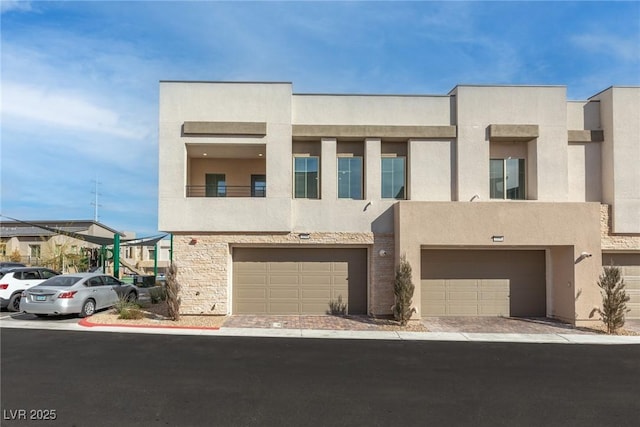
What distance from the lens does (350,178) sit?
1562cm

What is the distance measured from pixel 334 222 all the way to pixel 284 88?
5010mm

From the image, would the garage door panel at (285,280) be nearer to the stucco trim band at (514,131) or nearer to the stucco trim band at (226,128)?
the stucco trim band at (226,128)

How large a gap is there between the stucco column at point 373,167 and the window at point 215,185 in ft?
19.1

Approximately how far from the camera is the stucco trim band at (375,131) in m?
15.2

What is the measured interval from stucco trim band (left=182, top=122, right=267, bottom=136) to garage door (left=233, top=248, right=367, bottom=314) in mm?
4155

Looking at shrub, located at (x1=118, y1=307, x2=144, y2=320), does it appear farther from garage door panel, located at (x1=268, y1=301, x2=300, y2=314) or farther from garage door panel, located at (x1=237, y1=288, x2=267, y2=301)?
garage door panel, located at (x1=268, y1=301, x2=300, y2=314)

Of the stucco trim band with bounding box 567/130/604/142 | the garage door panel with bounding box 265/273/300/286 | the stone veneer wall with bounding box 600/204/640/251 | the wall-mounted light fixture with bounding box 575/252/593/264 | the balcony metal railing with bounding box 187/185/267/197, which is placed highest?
the stucco trim band with bounding box 567/130/604/142

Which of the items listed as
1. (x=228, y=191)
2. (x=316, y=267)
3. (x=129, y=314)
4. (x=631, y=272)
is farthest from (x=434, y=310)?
(x=129, y=314)

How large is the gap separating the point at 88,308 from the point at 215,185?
247 inches

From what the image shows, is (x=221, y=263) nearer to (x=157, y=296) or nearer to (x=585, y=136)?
(x=157, y=296)

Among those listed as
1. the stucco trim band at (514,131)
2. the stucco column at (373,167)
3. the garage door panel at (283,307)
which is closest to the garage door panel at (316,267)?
the garage door panel at (283,307)

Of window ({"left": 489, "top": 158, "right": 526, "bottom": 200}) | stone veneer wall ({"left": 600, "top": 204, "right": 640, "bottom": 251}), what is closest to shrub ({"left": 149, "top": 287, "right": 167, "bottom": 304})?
window ({"left": 489, "top": 158, "right": 526, "bottom": 200})

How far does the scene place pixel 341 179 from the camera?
615 inches

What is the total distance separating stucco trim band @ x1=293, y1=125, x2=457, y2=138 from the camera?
1516 centimetres
